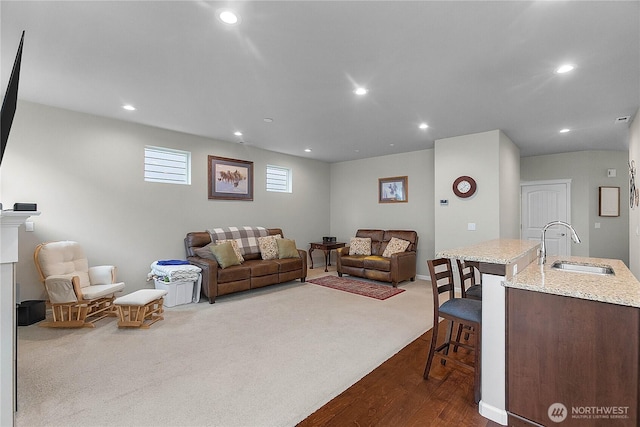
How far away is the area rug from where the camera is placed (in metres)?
4.69

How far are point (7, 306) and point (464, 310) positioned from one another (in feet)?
9.11

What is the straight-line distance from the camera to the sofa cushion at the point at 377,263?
5.26 meters

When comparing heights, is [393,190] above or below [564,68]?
below

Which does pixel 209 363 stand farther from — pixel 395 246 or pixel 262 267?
pixel 395 246

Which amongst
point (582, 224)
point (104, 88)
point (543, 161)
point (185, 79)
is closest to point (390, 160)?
point (543, 161)

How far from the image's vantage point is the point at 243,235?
545 cm

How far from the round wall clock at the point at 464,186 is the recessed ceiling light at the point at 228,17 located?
160 inches

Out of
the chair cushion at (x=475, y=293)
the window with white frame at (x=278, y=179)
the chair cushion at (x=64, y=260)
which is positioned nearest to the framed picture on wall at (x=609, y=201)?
the chair cushion at (x=475, y=293)

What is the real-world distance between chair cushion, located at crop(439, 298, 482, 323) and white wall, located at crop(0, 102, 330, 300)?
13.7 feet

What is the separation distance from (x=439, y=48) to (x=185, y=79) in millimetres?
2316

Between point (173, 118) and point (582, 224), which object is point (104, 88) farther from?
point (582, 224)

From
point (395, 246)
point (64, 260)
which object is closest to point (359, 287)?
point (395, 246)

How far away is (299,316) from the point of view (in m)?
3.69

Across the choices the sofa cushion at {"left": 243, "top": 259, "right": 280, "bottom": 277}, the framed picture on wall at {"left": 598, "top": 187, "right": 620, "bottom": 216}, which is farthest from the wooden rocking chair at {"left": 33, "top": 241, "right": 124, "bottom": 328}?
the framed picture on wall at {"left": 598, "top": 187, "right": 620, "bottom": 216}
